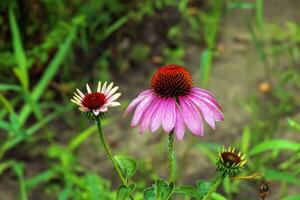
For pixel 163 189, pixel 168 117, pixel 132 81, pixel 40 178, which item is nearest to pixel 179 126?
pixel 168 117

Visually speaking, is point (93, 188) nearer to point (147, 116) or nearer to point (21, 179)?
point (21, 179)

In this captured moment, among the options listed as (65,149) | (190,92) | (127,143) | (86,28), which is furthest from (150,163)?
(190,92)

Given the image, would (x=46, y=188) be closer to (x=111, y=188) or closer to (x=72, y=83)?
(x=111, y=188)

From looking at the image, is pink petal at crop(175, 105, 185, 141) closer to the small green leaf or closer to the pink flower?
the pink flower

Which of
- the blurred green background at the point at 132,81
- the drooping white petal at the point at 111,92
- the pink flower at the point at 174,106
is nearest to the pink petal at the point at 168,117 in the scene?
the pink flower at the point at 174,106

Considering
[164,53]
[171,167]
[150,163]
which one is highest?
[164,53]

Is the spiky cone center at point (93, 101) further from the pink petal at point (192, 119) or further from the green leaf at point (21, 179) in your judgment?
the green leaf at point (21, 179)
